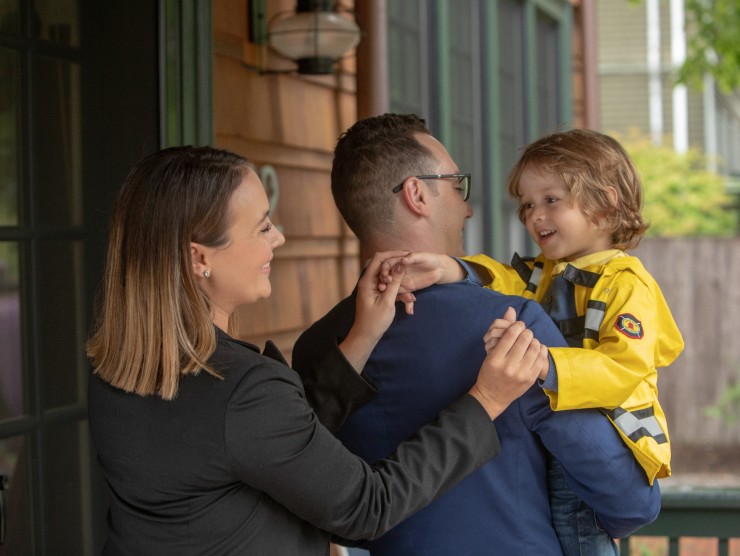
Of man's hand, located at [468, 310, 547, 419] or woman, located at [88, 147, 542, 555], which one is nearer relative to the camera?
woman, located at [88, 147, 542, 555]

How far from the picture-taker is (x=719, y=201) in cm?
1480

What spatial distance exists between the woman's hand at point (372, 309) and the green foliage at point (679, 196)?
1309 centimetres

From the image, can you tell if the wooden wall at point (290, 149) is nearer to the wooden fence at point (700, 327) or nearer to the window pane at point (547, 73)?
the window pane at point (547, 73)

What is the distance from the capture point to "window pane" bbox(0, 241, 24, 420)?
2.68 metres

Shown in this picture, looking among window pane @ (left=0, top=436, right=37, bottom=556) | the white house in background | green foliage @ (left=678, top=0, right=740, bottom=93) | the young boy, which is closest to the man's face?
the young boy

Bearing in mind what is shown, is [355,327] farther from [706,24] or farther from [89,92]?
[706,24]

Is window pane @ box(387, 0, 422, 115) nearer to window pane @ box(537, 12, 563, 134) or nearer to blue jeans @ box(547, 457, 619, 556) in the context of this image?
window pane @ box(537, 12, 563, 134)

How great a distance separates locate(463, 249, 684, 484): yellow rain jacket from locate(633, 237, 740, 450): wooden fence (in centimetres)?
858

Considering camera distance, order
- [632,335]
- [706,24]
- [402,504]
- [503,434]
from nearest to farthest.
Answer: [402,504] < [503,434] < [632,335] < [706,24]

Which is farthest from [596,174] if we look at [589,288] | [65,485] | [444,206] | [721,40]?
[721,40]

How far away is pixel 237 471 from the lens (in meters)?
1.67

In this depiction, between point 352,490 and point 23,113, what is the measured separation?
1548 mm

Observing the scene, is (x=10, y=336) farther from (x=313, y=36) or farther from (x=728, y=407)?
(x=728, y=407)

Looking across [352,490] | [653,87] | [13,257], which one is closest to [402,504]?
[352,490]
